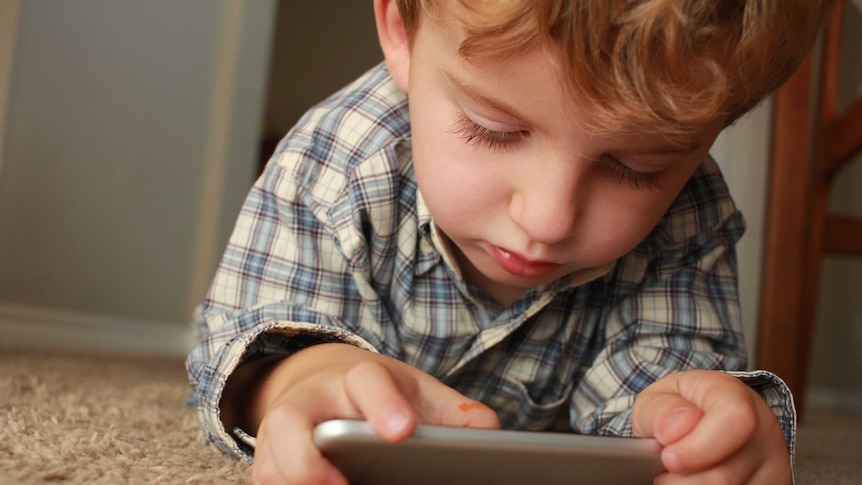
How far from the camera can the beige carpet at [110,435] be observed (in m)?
0.45

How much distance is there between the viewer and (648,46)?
17.9 inches

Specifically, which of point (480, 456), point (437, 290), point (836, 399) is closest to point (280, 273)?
point (437, 290)

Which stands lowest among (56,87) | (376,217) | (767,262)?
(767,262)

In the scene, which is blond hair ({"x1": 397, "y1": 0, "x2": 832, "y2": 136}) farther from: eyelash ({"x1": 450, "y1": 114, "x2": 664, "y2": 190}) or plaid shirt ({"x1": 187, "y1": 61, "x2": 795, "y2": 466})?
plaid shirt ({"x1": 187, "y1": 61, "x2": 795, "y2": 466})

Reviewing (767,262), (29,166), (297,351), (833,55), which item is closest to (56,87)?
(29,166)

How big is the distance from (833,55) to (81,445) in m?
1.22

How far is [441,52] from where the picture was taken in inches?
21.3

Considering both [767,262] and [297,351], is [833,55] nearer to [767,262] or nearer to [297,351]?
[767,262]

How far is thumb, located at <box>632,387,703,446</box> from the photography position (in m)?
0.45

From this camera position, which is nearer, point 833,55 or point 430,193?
point 430,193

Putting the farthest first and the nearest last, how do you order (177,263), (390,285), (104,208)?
(177,263) → (104,208) → (390,285)

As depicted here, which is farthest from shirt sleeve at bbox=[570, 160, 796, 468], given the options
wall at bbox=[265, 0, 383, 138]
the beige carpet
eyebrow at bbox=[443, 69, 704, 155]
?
wall at bbox=[265, 0, 383, 138]

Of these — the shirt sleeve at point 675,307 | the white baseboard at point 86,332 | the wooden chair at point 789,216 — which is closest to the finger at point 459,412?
the shirt sleeve at point 675,307

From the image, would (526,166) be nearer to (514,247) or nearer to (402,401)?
(514,247)
